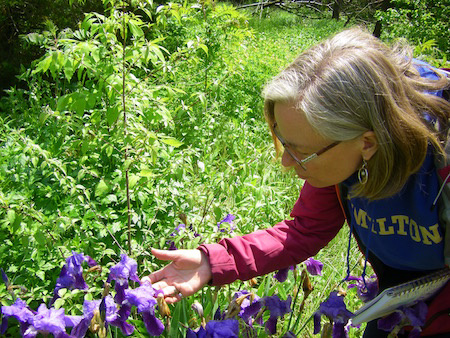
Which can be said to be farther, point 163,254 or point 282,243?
point 282,243

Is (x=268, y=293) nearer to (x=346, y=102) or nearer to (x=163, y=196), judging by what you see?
(x=163, y=196)

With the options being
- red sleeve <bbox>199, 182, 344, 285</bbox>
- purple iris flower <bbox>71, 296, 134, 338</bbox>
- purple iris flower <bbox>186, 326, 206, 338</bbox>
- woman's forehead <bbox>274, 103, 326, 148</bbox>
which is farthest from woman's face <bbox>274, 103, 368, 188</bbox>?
purple iris flower <bbox>71, 296, 134, 338</bbox>

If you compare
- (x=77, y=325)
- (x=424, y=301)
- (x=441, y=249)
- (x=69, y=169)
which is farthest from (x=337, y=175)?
(x=69, y=169)

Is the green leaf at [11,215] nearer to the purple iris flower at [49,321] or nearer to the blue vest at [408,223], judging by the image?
the purple iris flower at [49,321]

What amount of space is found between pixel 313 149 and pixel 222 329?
54 cm

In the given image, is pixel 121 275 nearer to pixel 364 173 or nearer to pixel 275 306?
pixel 275 306

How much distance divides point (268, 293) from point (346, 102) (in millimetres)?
1112

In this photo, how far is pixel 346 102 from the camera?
1199 mm

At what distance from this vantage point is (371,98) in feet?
3.92

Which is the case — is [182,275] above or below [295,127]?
below

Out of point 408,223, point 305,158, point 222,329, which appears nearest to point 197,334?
point 222,329

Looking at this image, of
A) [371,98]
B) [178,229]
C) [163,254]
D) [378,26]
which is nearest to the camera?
[371,98]

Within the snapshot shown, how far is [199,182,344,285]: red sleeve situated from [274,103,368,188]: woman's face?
0.28 metres

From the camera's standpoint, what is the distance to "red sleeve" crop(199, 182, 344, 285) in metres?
1.55
